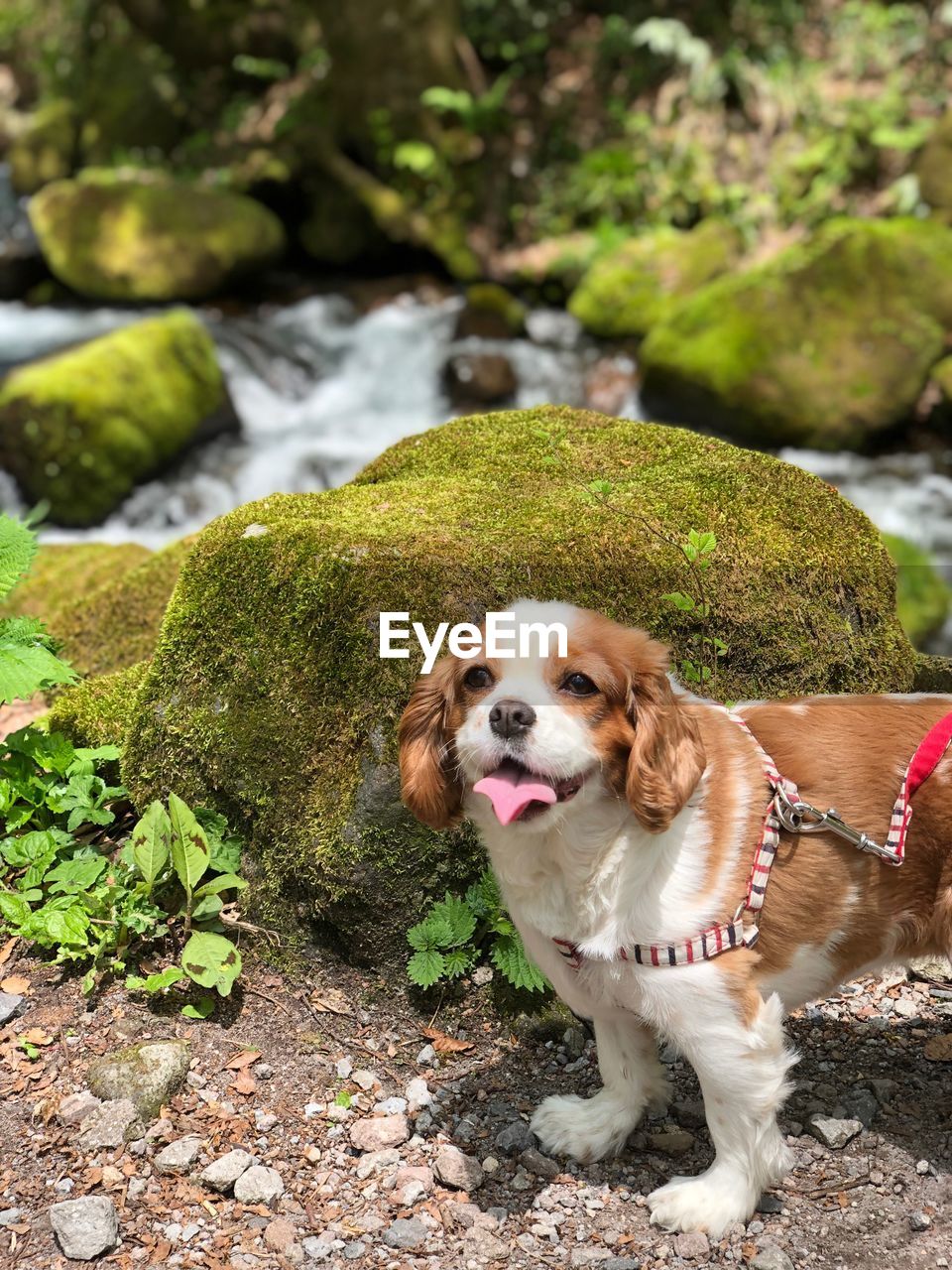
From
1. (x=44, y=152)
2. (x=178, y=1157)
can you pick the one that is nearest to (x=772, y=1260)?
(x=178, y=1157)

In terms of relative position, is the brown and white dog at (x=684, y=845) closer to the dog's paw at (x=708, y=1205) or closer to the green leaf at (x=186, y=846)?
the dog's paw at (x=708, y=1205)

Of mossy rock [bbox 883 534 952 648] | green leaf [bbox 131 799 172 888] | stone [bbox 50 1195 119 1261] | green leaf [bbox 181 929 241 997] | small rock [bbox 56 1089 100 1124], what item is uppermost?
green leaf [bbox 131 799 172 888]

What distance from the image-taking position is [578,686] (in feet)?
9.10

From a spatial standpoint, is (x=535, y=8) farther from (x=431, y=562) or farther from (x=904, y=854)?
(x=904, y=854)

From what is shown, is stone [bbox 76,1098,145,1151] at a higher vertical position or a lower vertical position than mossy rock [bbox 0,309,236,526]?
higher

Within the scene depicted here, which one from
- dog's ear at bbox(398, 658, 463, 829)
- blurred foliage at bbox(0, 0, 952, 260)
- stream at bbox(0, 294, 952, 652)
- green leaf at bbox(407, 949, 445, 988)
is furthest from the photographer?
blurred foliage at bbox(0, 0, 952, 260)

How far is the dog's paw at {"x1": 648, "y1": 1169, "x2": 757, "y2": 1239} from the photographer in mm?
3006

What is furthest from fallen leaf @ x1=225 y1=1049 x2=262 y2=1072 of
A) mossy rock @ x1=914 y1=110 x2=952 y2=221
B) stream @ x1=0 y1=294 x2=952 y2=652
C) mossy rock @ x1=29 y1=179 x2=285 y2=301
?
mossy rock @ x1=29 y1=179 x2=285 y2=301

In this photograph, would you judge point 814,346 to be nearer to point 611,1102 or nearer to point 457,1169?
point 611,1102

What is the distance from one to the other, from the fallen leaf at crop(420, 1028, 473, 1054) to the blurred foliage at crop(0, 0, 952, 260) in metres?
12.0

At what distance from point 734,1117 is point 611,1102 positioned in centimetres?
47

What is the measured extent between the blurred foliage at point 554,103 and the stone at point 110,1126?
12745 millimetres

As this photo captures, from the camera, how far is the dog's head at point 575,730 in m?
2.69

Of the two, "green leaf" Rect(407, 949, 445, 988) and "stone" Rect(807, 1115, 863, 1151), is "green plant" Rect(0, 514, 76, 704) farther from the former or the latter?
"stone" Rect(807, 1115, 863, 1151)
